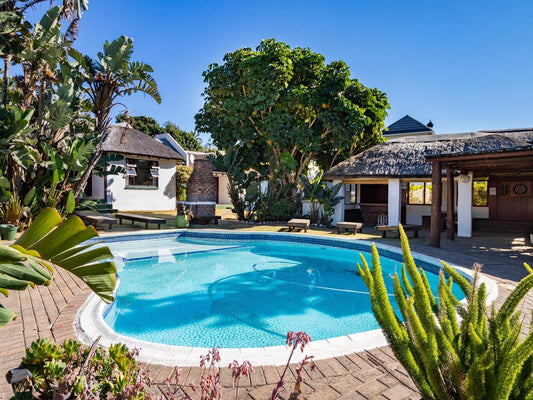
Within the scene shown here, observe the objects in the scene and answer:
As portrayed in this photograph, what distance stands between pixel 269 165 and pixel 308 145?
2696 mm

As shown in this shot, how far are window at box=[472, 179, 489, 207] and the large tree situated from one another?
6.35 m

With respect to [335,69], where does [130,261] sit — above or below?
below

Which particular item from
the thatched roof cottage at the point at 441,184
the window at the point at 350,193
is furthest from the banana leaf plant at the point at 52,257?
the window at the point at 350,193

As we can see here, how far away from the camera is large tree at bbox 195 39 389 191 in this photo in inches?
630

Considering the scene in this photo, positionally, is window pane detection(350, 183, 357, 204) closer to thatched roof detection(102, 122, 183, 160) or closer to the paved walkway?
thatched roof detection(102, 122, 183, 160)

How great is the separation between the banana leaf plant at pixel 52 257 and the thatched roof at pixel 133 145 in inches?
744

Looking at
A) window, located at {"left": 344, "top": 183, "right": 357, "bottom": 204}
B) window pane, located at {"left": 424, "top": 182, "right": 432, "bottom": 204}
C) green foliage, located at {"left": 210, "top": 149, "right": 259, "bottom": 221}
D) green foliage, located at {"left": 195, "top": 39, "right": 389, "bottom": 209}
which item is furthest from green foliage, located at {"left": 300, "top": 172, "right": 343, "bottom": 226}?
window pane, located at {"left": 424, "top": 182, "right": 432, "bottom": 204}

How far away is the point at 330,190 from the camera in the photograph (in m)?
16.5

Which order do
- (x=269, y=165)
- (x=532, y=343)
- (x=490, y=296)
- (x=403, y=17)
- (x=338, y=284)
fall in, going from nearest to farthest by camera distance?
1. (x=532, y=343)
2. (x=490, y=296)
3. (x=338, y=284)
4. (x=403, y=17)
5. (x=269, y=165)

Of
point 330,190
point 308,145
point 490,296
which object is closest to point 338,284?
point 490,296

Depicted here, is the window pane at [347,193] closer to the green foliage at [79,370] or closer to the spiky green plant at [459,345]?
the spiky green plant at [459,345]

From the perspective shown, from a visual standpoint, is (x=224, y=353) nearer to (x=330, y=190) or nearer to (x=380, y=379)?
(x=380, y=379)

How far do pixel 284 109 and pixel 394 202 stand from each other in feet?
25.0

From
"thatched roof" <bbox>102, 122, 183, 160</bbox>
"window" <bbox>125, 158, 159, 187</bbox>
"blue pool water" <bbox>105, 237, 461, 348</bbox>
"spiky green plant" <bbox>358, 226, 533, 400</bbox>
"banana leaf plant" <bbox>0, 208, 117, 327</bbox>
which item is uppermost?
"thatched roof" <bbox>102, 122, 183, 160</bbox>
